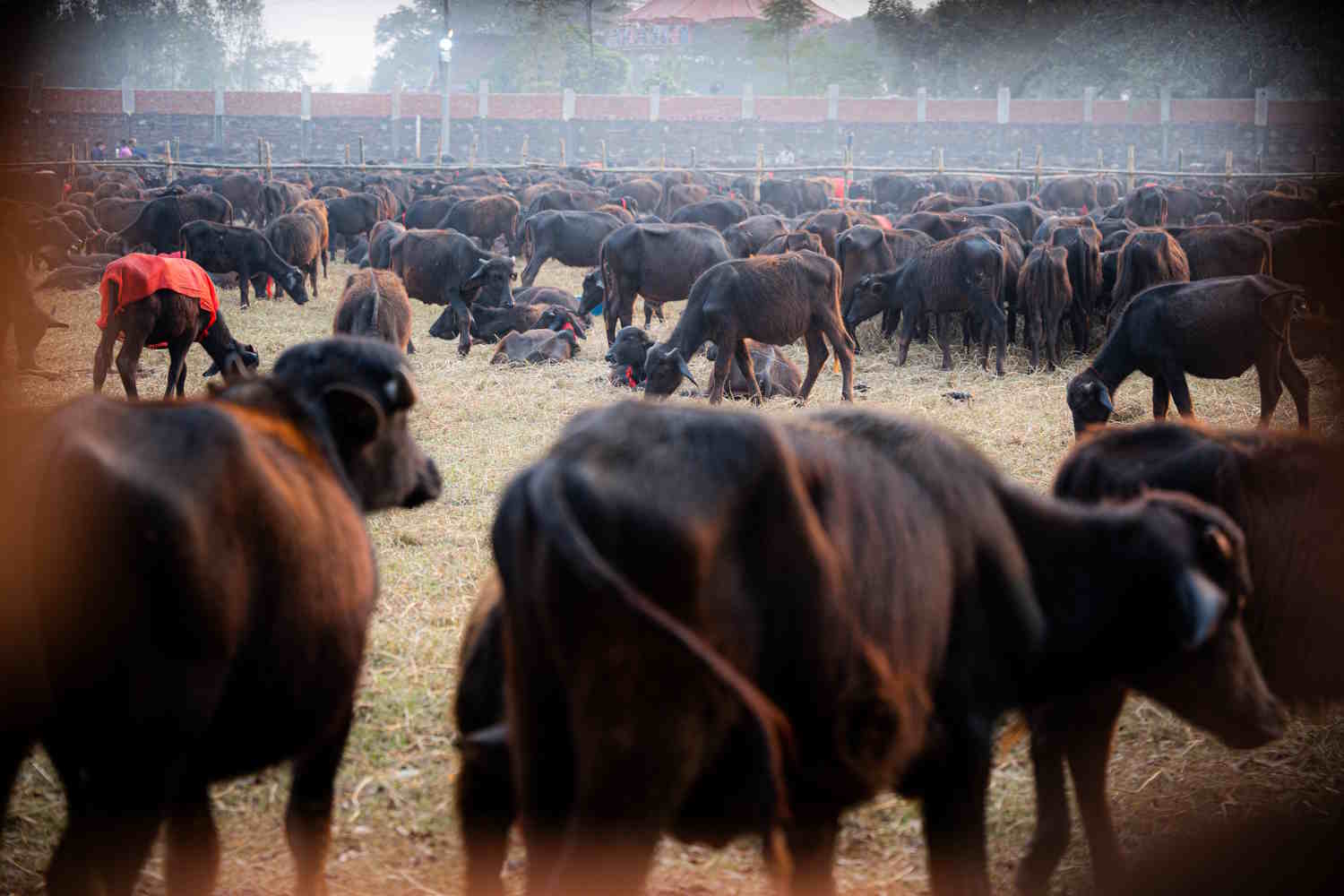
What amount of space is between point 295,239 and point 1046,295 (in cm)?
1236

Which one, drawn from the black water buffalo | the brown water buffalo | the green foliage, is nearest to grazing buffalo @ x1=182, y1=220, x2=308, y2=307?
the black water buffalo

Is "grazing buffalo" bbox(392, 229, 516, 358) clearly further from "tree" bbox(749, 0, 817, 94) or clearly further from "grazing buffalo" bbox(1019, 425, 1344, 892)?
"tree" bbox(749, 0, 817, 94)

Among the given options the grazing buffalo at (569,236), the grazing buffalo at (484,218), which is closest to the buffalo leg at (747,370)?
the grazing buffalo at (569,236)

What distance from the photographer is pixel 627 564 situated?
93.0 inches

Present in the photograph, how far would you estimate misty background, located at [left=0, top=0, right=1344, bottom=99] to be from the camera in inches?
1795

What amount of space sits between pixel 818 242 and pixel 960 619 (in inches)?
536

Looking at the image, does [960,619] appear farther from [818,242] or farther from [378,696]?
[818,242]

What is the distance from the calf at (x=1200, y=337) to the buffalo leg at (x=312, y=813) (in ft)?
24.6

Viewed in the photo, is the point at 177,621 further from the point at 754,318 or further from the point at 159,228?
the point at 159,228

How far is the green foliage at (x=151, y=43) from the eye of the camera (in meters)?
52.0

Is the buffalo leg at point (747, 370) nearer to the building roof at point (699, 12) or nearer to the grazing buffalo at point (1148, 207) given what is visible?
the grazing buffalo at point (1148, 207)

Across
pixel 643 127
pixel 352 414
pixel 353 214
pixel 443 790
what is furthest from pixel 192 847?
pixel 643 127

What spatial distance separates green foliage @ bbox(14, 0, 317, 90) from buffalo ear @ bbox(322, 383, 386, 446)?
4357cm

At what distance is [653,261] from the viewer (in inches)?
621
